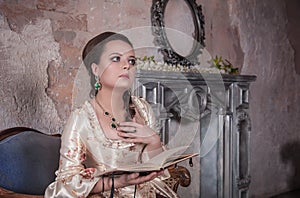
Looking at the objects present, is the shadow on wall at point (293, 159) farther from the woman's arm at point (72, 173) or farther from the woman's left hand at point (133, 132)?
the woman's arm at point (72, 173)

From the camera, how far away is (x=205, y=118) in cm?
346

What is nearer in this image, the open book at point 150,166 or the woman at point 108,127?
the open book at point 150,166

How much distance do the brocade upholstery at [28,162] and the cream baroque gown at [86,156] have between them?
286mm

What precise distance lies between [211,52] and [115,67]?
2.17 m

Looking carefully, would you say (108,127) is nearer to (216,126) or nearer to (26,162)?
(26,162)

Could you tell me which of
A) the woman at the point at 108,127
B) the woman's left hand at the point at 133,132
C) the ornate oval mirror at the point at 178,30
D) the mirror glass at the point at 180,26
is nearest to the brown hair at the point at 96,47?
the woman at the point at 108,127

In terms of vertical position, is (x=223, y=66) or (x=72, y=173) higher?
(x=223, y=66)

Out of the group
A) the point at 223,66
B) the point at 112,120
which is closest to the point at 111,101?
the point at 112,120

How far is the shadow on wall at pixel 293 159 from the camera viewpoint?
4875mm

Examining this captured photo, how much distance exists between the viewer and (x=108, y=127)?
1.69m

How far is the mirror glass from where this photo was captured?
3240mm

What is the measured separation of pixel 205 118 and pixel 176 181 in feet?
4.61

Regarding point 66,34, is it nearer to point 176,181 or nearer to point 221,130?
point 176,181

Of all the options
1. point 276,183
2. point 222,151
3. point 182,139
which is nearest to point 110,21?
point 182,139
